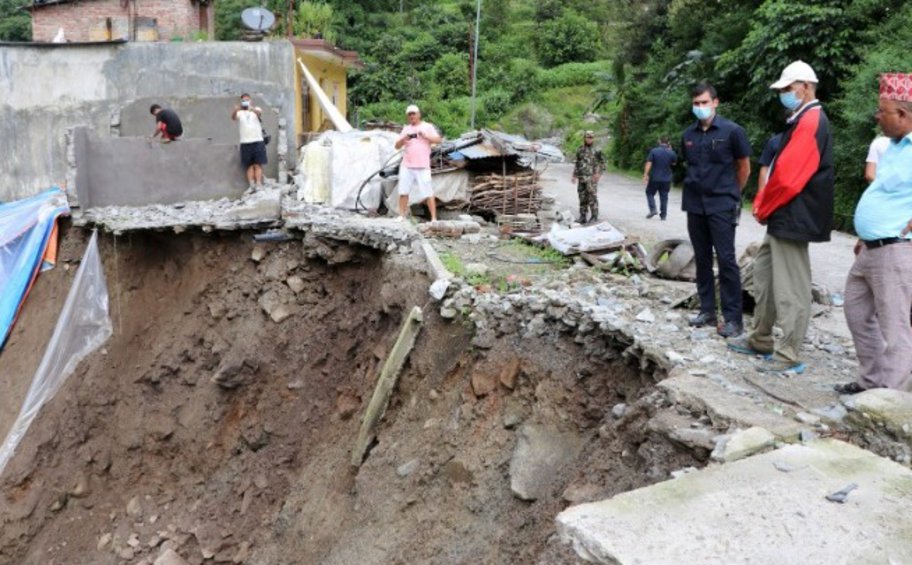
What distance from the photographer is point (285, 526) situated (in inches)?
259

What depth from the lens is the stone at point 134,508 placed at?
777 cm

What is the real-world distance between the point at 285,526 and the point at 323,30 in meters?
22.9

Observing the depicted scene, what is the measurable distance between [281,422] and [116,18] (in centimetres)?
1853

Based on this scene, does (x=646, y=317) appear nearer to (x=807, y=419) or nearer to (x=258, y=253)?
(x=807, y=419)

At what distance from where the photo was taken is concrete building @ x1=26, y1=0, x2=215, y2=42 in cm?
2120

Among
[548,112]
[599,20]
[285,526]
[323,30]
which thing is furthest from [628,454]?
[599,20]

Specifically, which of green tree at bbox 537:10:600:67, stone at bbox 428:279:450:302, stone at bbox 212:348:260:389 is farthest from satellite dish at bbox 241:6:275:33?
green tree at bbox 537:10:600:67

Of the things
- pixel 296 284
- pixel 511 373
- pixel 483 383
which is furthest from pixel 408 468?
pixel 296 284

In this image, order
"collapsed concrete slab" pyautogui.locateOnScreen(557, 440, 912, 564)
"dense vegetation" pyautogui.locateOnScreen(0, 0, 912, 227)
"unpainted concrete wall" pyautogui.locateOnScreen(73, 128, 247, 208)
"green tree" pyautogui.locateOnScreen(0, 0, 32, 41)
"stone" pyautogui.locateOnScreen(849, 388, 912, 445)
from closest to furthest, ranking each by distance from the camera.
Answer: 1. "collapsed concrete slab" pyautogui.locateOnScreen(557, 440, 912, 564)
2. "stone" pyautogui.locateOnScreen(849, 388, 912, 445)
3. "unpainted concrete wall" pyautogui.locateOnScreen(73, 128, 247, 208)
4. "dense vegetation" pyautogui.locateOnScreen(0, 0, 912, 227)
5. "green tree" pyautogui.locateOnScreen(0, 0, 32, 41)

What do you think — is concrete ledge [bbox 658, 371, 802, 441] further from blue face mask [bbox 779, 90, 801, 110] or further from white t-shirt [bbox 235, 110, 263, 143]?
white t-shirt [bbox 235, 110, 263, 143]

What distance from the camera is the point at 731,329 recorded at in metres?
4.96

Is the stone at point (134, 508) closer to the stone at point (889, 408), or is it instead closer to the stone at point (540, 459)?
the stone at point (540, 459)

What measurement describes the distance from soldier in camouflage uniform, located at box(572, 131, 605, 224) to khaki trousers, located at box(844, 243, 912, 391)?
6.72m

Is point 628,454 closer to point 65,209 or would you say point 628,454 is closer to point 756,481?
point 756,481
